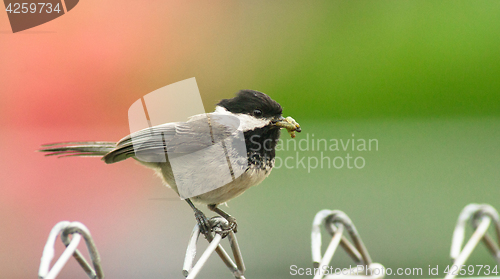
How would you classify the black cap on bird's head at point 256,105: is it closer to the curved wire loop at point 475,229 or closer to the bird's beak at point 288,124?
the bird's beak at point 288,124

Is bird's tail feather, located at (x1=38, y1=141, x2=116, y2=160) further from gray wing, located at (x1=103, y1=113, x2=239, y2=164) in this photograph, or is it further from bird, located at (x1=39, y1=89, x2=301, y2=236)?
gray wing, located at (x1=103, y1=113, x2=239, y2=164)

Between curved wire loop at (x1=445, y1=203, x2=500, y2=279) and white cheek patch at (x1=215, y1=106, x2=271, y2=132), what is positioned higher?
white cheek patch at (x1=215, y1=106, x2=271, y2=132)

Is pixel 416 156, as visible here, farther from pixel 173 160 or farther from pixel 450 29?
pixel 173 160

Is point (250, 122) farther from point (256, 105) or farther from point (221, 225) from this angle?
point (221, 225)

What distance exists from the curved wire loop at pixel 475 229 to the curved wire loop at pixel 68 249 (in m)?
0.80

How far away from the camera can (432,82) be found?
3.42m

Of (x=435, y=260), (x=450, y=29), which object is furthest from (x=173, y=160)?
(x=450, y=29)

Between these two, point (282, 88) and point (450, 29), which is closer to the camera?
point (282, 88)

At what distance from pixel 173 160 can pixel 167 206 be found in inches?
56.2

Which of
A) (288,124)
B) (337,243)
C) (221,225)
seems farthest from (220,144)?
(337,243)

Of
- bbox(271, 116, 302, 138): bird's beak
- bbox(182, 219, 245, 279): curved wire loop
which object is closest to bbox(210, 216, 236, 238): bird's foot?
bbox(182, 219, 245, 279): curved wire loop

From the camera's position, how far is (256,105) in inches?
68.3

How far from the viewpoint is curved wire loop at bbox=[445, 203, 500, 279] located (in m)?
0.84

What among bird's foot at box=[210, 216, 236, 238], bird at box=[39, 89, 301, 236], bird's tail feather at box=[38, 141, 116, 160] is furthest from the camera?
bird's tail feather at box=[38, 141, 116, 160]
